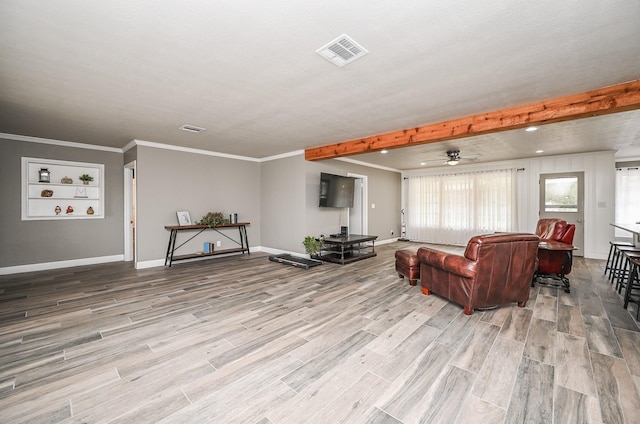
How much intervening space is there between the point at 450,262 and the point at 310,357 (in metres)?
2.05

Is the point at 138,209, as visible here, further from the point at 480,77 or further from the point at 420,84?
the point at 480,77

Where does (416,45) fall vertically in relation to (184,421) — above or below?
above

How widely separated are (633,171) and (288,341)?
9.84 meters

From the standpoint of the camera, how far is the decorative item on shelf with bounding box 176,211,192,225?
5.72 m

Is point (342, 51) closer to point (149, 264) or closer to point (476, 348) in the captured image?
point (476, 348)

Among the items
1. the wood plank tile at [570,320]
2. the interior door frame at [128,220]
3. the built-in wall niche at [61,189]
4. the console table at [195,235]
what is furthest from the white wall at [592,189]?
the built-in wall niche at [61,189]

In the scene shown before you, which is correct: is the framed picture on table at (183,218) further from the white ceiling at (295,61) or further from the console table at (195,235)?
the white ceiling at (295,61)

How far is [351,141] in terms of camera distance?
536 cm

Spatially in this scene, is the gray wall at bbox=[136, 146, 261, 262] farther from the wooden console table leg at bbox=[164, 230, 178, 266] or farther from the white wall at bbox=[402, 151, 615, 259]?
the white wall at bbox=[402, 151, 615, 259]

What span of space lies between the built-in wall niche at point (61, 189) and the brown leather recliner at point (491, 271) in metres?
6.89

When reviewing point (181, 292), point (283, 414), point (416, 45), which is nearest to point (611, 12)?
point (416, 45)

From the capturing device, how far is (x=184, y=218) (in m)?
5.78

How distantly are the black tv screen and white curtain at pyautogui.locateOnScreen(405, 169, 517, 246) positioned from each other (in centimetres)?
336

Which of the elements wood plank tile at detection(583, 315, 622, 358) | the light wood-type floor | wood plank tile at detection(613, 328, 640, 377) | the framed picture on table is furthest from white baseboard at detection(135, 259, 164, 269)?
wood plank tile at detection(613, 328, 640, 377)
